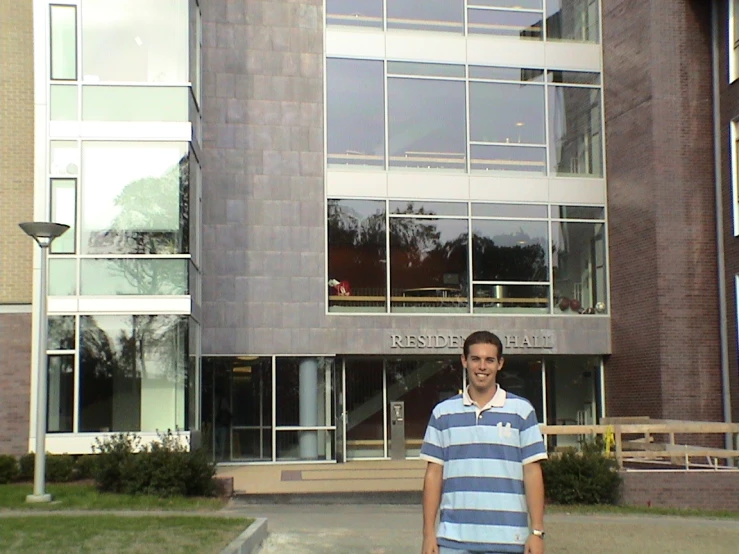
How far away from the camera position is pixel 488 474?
5.41 m

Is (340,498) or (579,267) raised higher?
Answer: (579,267)

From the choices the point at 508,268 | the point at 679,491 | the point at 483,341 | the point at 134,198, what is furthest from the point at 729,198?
the point at 483,341

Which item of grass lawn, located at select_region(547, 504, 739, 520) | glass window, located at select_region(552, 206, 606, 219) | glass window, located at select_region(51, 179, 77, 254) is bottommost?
grass lawn, located at select_region(547, 504, 739, 520)

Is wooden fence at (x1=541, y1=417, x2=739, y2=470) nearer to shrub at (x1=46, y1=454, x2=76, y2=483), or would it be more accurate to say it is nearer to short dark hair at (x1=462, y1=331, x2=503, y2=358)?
shrub at (x1=46, y1=454, x2=76, y2=483)

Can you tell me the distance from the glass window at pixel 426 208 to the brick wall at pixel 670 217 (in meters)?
4.05

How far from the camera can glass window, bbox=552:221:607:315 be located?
83.9 feet

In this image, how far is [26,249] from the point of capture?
21078mm

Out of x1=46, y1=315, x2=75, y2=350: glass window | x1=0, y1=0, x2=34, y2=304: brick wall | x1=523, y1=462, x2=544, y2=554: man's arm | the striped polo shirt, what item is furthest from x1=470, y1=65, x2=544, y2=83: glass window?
x1=523, y1=462, x2=544, y2=554: man's arm

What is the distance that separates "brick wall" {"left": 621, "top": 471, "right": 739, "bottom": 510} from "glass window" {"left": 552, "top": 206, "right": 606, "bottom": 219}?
10.2 m

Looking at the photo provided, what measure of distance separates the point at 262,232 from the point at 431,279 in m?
4.24

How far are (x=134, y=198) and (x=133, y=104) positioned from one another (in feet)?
5.97

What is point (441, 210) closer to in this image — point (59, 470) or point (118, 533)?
point (59, 470)

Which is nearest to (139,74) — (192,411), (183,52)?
(183,52)

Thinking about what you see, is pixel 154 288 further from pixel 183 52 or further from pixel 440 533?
pixel 440 533
